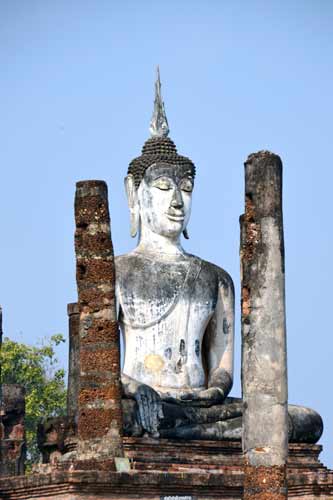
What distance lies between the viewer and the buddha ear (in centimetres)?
2353

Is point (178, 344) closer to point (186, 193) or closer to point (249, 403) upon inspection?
point (186, 193)

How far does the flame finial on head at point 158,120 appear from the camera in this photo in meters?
23.6

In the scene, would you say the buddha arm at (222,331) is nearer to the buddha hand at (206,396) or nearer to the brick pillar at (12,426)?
the buddha hand at (206,396)

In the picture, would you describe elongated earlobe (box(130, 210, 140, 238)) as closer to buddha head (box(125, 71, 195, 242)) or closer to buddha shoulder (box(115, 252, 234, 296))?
buddha head (box(125, 71, 195, 242))

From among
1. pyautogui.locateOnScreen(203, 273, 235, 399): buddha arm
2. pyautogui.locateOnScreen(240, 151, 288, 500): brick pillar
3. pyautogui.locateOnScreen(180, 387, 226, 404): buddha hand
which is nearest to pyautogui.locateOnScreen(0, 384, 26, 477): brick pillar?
pyautogui.locateOnScreen(203, 273, 235, 399): buddha arm

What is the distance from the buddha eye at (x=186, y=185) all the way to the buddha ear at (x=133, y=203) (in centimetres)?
66

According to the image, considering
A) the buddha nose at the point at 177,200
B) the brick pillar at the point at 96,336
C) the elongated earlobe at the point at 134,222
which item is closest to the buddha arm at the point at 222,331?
the buddha nose at the point at 177,200

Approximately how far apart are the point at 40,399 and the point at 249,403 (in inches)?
1114

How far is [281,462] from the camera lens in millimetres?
17484

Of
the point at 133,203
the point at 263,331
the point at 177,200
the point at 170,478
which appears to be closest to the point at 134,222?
the point at 133,203

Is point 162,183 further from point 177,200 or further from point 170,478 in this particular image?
point 170,478

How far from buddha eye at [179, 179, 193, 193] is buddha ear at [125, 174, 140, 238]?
0.66m

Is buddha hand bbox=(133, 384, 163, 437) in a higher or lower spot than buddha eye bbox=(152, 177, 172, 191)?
lower

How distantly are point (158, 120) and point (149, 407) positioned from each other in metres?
4.01
